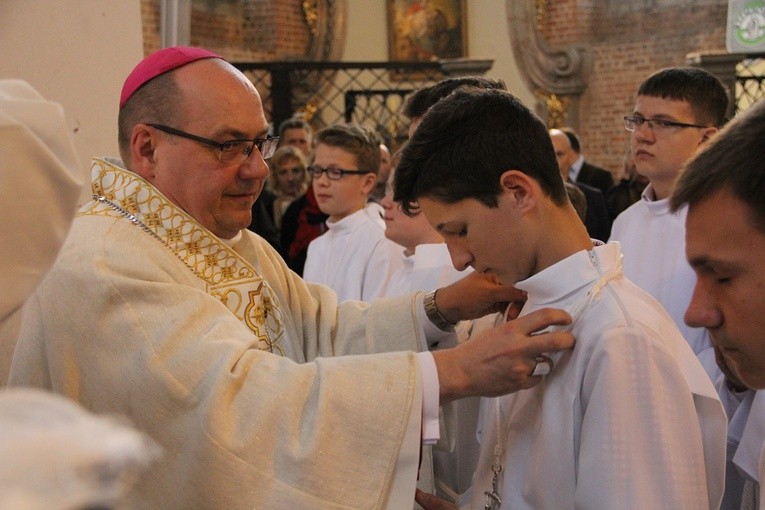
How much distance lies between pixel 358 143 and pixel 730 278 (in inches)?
163

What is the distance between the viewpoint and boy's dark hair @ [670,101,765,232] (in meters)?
1.43

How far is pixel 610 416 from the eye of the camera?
1.80m

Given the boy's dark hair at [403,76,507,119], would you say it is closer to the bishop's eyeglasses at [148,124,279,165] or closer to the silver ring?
the bishop's eyeglasses at [148,124,279,165]

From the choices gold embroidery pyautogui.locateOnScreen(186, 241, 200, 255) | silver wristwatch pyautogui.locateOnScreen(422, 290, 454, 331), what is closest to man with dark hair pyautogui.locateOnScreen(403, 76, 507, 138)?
silver wristwatch pyautogui.locateOnScreen(422, 290, 454, 331)

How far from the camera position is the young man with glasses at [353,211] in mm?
5480

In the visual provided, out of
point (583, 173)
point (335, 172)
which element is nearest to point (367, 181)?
point (335, 172)

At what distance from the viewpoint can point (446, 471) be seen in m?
2.96

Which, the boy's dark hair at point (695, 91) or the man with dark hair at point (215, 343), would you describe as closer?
the man with dark hair at point (215, 343)

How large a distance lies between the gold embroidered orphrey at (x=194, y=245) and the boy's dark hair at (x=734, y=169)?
1.32 metres

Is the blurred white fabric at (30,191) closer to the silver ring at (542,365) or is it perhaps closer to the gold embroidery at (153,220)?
the silver ring at (542,365)

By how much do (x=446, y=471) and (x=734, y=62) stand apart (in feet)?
28.2

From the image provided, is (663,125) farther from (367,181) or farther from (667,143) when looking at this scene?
(367,181)

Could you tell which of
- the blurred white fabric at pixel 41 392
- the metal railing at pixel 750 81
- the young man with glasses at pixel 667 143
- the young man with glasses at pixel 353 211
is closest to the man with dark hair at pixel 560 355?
the blurred white fabric at pixel 41 392

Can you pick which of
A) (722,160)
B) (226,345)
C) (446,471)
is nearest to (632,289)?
(722,160)
